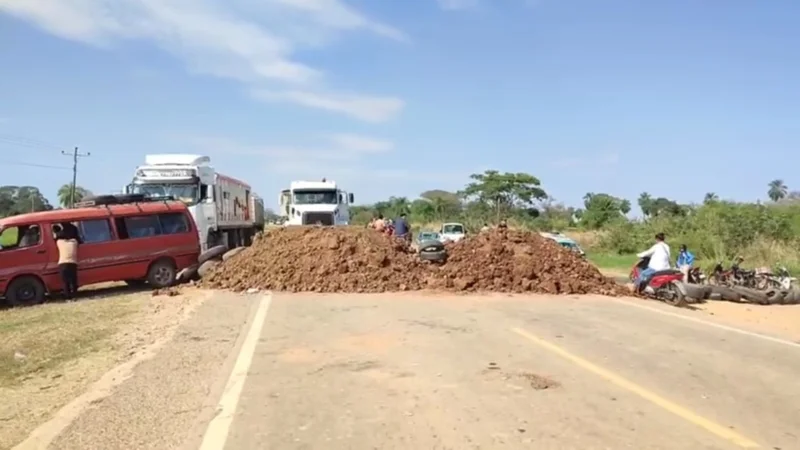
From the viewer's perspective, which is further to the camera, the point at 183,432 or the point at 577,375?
the point at 577,375

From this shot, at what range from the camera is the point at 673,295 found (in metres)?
17.4

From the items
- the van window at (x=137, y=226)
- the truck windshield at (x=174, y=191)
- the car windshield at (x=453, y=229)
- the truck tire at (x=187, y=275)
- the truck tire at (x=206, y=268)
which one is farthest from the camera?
the car windshield at (x=453, y=229)

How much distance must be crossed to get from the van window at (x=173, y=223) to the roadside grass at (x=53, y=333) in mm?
3321

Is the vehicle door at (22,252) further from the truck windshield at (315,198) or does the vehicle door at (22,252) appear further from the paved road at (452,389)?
the truck windshield at (315,198)

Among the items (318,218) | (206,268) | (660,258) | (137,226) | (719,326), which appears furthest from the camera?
(318,218)

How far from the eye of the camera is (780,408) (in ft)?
23.4

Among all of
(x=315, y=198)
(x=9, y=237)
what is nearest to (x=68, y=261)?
(x=9, y=237)

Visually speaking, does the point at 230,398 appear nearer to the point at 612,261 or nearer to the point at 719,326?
the point at 719,326

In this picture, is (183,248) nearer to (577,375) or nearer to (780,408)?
(577,375)

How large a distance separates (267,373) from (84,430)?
250cm

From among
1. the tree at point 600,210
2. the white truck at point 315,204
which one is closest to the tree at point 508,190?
the tree at point 600,210

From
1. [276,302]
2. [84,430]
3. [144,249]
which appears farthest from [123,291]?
[84,430]

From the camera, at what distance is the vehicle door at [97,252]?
1875cm

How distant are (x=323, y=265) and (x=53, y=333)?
26.0 feet
